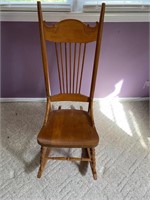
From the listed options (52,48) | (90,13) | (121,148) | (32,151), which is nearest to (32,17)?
(52,48)

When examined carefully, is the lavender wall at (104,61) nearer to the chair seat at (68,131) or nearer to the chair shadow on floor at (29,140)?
the chair shadow on floor at (29,140)

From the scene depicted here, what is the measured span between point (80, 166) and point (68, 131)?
0.37 metres

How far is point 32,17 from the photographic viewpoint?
5.54 ft

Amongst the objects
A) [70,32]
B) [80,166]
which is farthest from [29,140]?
[70,32]

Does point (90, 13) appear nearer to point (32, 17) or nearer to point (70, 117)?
point (32, 17)

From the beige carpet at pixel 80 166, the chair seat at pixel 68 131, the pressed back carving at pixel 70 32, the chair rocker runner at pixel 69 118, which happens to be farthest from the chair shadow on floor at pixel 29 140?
the pressed back carving at pixel 70 32

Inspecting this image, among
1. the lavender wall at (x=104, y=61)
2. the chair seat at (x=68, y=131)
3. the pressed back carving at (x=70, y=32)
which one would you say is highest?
the pressed back carving at (x=70, y=32)

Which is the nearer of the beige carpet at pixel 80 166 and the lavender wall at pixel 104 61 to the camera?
the beige carpet at pixel 80 166

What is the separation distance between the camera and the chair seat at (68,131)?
127 centimetres

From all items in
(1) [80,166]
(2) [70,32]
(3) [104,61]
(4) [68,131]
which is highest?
(2) [70,32]

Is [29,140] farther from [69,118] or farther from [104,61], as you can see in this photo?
[104,61]

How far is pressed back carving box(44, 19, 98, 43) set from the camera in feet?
4.43

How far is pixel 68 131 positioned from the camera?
1.35 metres

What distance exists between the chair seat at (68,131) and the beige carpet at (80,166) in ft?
1.16
